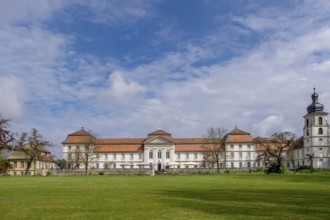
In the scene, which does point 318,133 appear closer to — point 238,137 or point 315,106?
point 315,106

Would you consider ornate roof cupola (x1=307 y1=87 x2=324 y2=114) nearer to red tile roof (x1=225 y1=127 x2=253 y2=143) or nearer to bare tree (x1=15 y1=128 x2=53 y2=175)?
red tile roof (x1=225 y1=127 x2=253 y2=143)

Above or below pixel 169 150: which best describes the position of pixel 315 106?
above

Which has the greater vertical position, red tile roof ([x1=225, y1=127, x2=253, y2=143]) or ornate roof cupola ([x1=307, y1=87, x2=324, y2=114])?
ornate roof cupola ([x1=307, y1=87, x2=324, y2=114])

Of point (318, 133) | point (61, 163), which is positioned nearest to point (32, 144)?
point (61, 163)

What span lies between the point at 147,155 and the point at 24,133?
1545 inches

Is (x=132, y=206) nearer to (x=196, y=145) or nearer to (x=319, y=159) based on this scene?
(x=319, y=159)

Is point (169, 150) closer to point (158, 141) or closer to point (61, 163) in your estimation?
→ point (158, 141)

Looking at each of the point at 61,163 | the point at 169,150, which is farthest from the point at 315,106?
the point at 61,163

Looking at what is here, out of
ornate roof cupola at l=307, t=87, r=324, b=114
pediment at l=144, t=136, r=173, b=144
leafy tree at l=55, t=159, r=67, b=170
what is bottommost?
leafy tree at l=55, t=159, r=67, b=170

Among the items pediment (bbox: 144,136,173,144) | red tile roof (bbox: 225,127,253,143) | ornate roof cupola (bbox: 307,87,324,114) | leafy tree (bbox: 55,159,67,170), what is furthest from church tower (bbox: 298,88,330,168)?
leafy tree (bbox: 55,159,67,170)

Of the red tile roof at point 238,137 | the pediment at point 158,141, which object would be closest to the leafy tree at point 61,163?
the pediment at point 158,141

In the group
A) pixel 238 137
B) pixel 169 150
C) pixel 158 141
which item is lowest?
pixel 169 150

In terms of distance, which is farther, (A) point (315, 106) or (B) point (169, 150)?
(B) point (169, 150)

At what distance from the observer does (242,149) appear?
109 metres
